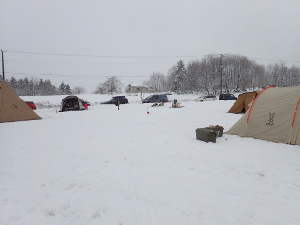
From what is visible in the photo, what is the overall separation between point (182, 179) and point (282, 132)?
14.7 feet

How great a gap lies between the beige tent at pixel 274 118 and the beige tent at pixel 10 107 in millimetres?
12008

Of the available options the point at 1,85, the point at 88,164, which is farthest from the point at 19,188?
the point at 1,85

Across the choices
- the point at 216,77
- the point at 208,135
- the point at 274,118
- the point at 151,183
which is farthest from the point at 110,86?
the point at 151,183

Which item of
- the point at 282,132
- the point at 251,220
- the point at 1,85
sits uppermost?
the point at 1,85

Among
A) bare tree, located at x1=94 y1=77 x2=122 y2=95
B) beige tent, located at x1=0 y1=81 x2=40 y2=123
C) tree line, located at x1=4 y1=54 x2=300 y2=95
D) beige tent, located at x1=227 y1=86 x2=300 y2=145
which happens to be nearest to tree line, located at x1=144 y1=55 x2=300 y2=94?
tree line, located at x1=4 y1=54 x2=300 y2=95

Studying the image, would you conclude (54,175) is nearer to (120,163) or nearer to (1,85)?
(120,163)

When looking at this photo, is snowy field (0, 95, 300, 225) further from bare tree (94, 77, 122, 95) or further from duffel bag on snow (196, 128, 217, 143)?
bare tree (94, 77, 122, 95)

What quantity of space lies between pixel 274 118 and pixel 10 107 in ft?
45.0

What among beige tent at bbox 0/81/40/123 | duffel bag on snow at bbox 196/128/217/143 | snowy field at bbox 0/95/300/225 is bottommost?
snowy field at bbox 0/95/300/225

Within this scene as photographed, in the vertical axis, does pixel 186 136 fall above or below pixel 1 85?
below

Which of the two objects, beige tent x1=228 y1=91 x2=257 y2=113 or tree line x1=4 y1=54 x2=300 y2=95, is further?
tree line x1=4 y1=54 x2=300 y2=95

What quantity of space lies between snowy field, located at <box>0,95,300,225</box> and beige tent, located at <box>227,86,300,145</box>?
0.41 metres

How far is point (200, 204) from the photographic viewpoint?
3211 millimetres

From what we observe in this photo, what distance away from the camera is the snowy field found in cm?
296
